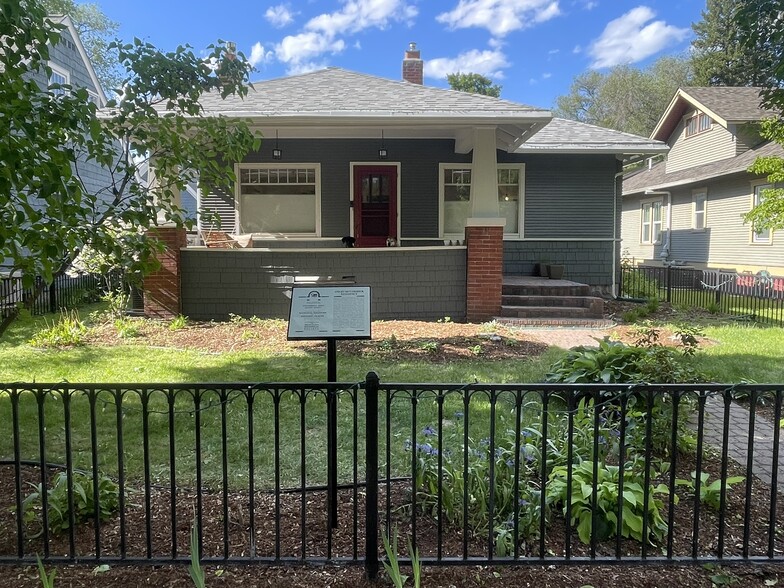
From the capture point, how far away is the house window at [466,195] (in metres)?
13.2

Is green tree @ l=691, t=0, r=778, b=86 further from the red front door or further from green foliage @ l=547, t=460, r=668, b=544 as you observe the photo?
green foliage @ l=547, t=460, r=668, b=544

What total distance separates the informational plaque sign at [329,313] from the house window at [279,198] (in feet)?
31.9

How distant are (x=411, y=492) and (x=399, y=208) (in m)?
10.1

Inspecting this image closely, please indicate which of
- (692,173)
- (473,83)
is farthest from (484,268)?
(473,83)

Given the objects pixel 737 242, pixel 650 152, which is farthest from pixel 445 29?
pixel 650 152

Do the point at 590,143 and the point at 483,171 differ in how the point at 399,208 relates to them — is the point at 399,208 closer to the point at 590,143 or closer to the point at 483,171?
the point at 483,171

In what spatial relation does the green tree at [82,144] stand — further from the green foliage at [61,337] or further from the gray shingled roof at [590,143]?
the gray shingled roof at [590,143]

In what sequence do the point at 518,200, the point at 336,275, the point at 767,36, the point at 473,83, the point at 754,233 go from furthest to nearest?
the point at 473,83 → the point at 754,233 → the point at 518,200 → the point at 336,275 → the point at 767,36

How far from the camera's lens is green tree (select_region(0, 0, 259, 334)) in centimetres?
235

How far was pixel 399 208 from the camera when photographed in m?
13.1

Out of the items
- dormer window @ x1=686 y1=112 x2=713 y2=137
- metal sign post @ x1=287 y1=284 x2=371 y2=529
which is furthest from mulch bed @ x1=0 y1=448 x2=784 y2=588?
dormer window @ x1=686 y1=112 x2=713 y2=137

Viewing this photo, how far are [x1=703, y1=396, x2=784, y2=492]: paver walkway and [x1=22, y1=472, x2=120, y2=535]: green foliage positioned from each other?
3.81 meters

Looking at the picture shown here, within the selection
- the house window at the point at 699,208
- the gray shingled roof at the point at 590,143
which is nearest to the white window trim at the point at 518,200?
the gray shingled roof at the point at 590,143

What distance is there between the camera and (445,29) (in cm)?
4481
